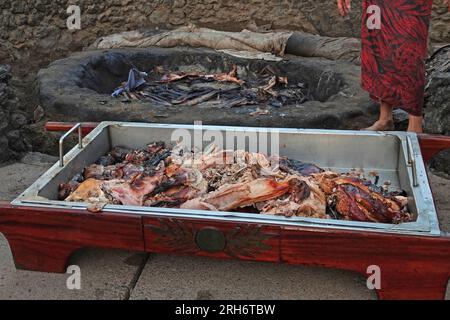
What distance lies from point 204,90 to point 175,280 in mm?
2564

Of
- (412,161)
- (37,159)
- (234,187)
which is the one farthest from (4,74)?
(412,161)

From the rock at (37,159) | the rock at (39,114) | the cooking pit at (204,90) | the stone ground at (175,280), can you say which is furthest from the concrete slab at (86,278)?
the rock at (39,114)

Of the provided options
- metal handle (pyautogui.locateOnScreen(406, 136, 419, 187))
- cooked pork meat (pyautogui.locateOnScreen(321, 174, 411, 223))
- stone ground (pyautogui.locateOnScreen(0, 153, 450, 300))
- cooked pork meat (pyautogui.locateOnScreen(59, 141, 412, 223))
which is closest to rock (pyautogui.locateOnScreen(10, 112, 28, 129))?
cooked pork meat (pyautogui.locateOnScreen(59, 141, 412, 223))

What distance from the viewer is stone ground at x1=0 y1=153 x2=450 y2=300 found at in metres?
2.31

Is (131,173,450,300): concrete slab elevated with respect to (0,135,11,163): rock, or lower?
lower

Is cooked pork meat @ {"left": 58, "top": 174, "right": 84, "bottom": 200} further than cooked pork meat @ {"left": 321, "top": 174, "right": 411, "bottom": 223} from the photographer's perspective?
Yes

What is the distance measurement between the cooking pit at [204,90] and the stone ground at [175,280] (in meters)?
1.25

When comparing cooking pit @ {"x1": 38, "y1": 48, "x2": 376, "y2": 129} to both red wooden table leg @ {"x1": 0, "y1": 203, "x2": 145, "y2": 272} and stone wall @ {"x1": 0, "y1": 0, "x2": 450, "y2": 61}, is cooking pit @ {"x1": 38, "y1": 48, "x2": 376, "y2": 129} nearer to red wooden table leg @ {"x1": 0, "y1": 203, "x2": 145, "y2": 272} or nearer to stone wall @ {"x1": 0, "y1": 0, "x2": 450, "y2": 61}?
stone wall @ {"x1": 0, "y1": 0, "x2": 450, "y2": 61}

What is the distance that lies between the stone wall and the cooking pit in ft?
3.95

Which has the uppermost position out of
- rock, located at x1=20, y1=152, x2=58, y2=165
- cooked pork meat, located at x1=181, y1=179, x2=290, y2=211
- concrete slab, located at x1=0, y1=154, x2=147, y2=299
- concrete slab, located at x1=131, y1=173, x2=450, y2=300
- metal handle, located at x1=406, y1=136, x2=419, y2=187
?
metal handle, located at x1=406, y1=136, x2=419, y2=187

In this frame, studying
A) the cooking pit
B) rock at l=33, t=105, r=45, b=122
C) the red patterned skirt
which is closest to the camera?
the red patterned skirt

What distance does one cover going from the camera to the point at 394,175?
114 inches

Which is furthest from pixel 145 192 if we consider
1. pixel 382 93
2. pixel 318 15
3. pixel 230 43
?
pixel 318 15
